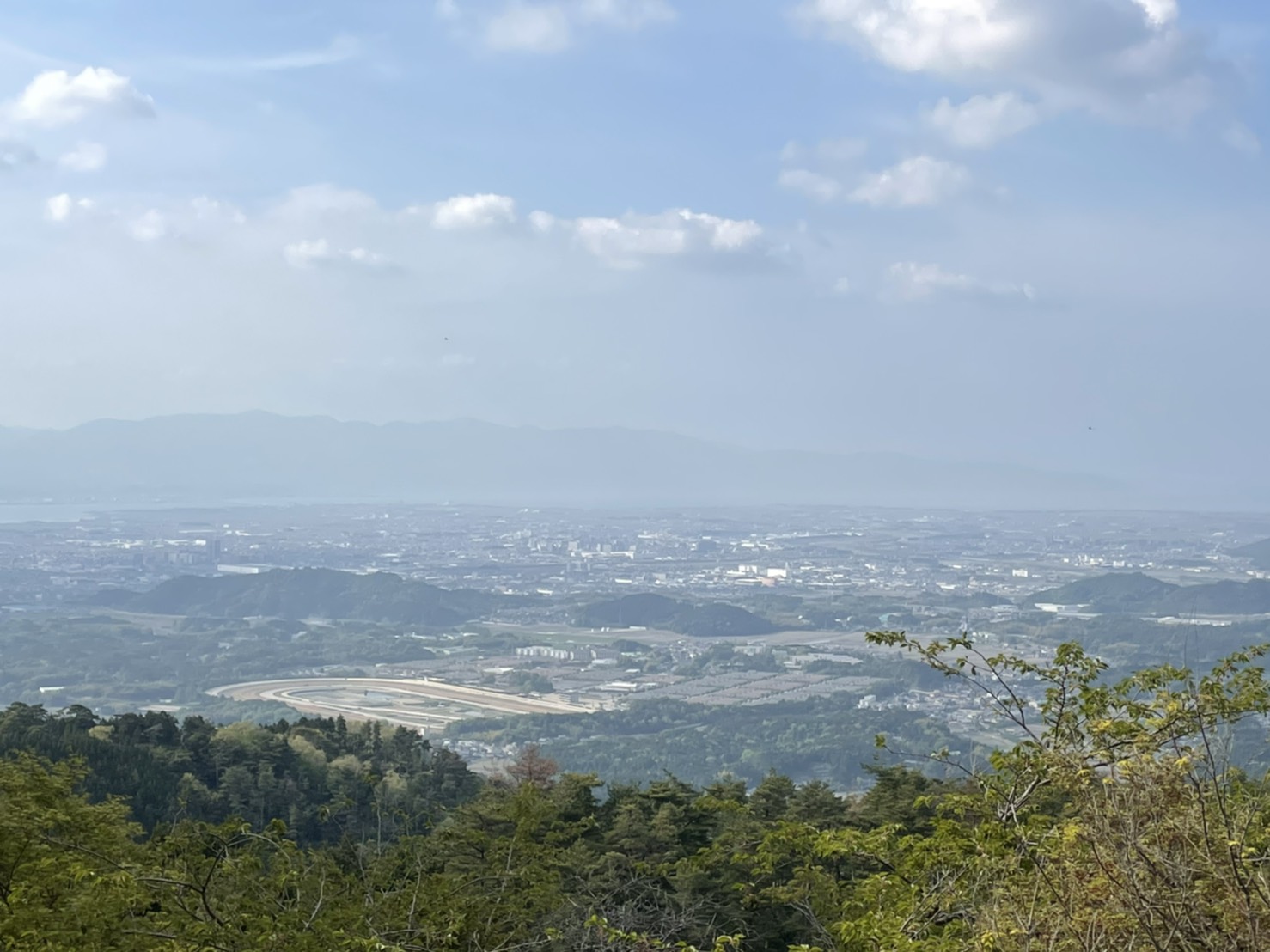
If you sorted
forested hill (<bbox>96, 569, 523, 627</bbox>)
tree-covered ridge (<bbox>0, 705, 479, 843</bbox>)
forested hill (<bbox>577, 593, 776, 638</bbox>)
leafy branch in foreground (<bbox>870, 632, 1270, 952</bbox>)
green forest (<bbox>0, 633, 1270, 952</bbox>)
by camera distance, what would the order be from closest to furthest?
leafy branch in foreground (<bbox>870, 632, 1270, 952</bbox>), green forest (<bbox>0, 633, 1270, 952</bbox>), tree-covered ridge (<bbox>0, 705, 479, 843</bbox>), forested hill (<bbox>577, 593, 776, 638</bbox>), forested hill (<bbox>96, 569, 523, 627</bbox>)

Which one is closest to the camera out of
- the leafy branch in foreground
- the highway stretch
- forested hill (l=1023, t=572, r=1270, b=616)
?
the leafy branch in foreground

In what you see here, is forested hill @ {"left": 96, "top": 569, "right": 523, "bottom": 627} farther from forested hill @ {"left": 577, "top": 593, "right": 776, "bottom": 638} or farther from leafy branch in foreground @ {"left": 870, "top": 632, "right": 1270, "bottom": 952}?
leafy branch in foreground @ {"left": 870, "top": 632, "right": 1270, "bottom": 952}

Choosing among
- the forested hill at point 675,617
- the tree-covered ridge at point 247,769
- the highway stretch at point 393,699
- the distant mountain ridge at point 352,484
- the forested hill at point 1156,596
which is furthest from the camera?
the distant mountain ridge at point 352,484

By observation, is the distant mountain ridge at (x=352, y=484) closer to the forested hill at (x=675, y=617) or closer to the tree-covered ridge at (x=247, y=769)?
the forested hill at (x=675, y=617)

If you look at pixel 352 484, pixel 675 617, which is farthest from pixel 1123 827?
pixel 352 484

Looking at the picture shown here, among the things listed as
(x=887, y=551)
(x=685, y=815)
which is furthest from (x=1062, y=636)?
(x=887, y=551)

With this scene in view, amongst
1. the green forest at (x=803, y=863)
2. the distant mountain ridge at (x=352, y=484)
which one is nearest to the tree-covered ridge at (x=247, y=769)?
the green forest at (x=803, y=863)

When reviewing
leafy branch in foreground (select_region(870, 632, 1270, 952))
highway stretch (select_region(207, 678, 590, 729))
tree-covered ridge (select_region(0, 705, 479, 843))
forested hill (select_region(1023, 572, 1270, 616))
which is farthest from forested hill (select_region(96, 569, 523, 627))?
leafy branch in foreground (select_region(870, 632, 1270, 952))
